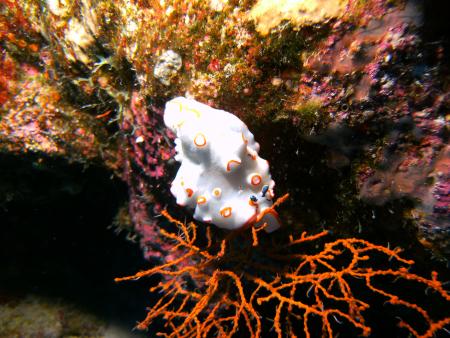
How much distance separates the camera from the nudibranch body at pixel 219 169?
2221 millimetres

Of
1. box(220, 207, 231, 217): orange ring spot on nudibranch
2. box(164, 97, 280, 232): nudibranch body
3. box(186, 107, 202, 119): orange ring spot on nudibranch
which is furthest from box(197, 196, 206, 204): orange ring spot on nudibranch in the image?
box(186, 107, 202, 119): orange ring spot on nudibranch

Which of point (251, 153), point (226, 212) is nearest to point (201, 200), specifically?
point (226, 212)

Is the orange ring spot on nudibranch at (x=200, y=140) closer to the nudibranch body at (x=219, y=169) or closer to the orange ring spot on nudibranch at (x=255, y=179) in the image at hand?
the nudibranch body at (x=219, y=169)

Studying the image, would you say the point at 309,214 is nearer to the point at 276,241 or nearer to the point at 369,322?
the point at 276,241

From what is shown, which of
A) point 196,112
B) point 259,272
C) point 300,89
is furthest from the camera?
point 259,272

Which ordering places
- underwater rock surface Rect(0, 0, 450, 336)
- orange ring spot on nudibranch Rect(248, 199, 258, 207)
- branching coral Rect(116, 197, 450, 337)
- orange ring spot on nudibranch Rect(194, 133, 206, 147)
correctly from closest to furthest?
underwater rock surface Rect(0, 0, 450, 336) → orange ring spot on nudibranch Rect(194, 133, 206, 147) → orange ring spot on nudibranch Rect(248, 199, 258, 207) → branching coral Rect(116, 197, 450, 337)

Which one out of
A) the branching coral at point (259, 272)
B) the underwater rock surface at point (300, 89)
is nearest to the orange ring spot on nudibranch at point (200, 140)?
the underwater rock surface at point (300, 89)

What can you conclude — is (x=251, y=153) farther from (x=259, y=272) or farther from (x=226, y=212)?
(x=259, y=272)

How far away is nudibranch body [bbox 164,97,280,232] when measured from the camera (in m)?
2.22

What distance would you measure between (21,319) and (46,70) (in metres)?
4.72

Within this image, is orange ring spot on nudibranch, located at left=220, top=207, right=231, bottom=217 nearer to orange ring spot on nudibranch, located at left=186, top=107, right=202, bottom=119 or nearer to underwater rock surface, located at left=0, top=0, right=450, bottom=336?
underwater rock surface, located at left=0, top=0, right=450, bottom=336

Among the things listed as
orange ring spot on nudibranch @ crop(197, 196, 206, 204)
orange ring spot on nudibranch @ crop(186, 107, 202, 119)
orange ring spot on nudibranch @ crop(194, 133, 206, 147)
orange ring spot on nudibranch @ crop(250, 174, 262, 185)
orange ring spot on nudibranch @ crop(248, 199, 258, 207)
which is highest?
orange ring spot on nudibranch @ crop(186, 107, 202, 119)

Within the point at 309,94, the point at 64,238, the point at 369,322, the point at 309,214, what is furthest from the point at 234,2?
the point at 64,238

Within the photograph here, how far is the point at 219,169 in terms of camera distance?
229 centimetres
